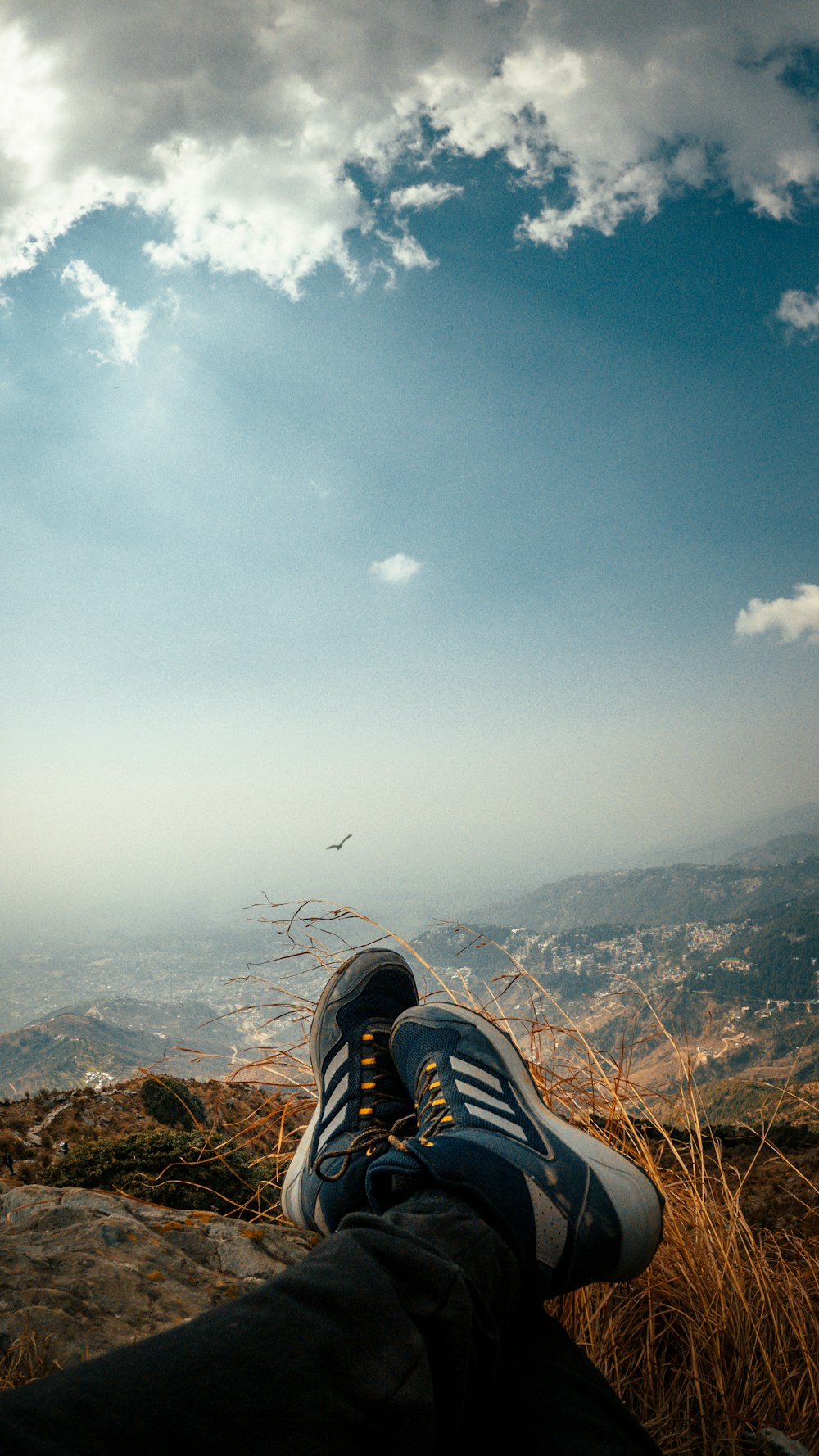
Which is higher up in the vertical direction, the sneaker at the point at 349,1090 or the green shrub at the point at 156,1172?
the sneaker at the point at 349,1090

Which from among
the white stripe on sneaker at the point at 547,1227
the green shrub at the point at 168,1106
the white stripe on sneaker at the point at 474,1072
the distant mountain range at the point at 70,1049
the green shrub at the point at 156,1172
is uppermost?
the white stripe on sneaker at the point at 474,1072

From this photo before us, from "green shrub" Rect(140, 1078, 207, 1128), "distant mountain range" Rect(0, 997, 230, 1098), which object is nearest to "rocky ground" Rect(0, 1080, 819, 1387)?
"green shrub" Rect(140, 1078, 207, 1128)

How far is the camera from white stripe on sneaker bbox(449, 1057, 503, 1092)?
2016 mm

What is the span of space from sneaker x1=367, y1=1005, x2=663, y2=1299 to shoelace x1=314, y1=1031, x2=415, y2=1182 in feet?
0.41

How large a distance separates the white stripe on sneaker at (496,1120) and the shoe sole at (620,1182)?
8 cm

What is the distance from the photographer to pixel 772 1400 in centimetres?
133

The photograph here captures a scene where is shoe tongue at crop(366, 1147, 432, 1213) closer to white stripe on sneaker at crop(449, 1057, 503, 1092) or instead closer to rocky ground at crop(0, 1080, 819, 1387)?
white stripe on sneaker at crop(449, 1057, 503, 1092)

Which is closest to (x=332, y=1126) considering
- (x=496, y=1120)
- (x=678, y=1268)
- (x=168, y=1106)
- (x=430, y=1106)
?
(x=430, y=1106)

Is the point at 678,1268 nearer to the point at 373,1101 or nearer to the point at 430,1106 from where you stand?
the point at 430,1106

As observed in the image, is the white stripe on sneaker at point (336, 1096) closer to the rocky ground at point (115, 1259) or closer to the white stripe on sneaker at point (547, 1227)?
the rocky ground at point (115, 1259)

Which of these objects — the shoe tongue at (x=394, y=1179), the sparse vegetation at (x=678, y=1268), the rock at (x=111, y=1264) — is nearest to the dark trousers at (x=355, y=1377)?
the shoe tongue at (x=394, y=1179)

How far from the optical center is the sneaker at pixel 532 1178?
1.42 metres

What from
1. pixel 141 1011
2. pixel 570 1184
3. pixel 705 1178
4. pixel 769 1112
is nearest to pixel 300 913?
pixel 570 1184

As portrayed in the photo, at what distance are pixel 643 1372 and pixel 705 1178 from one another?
609mm
